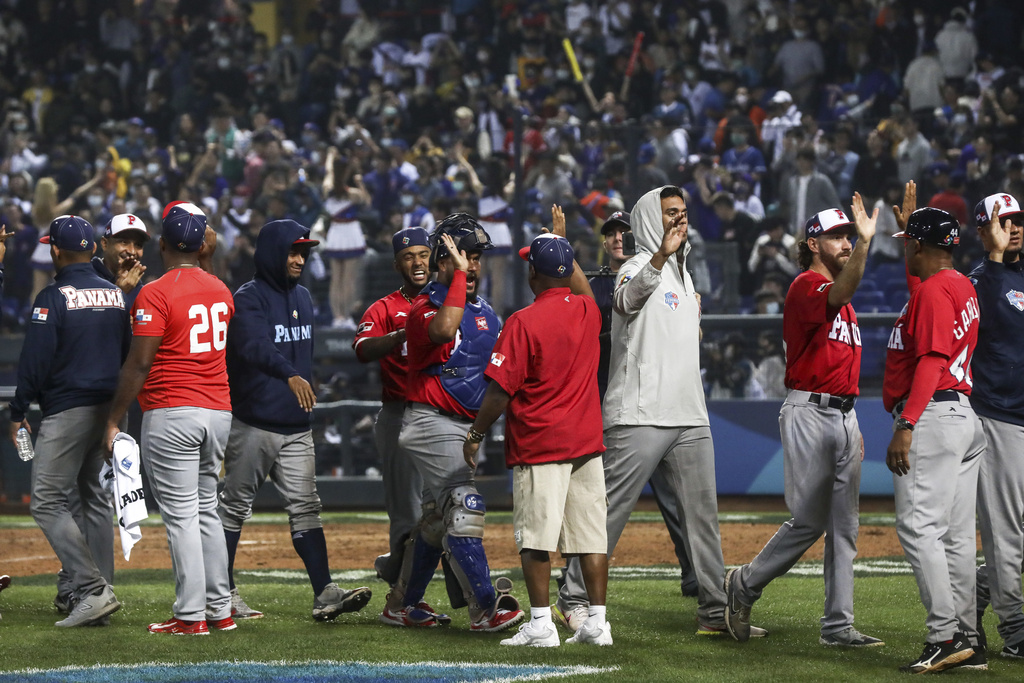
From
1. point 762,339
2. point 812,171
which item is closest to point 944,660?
point 762,339

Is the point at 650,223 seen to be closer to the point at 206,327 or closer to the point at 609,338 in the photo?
the point at 609,338

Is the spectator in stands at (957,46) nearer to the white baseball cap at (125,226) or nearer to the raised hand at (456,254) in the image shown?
the raised hand at (456,254)

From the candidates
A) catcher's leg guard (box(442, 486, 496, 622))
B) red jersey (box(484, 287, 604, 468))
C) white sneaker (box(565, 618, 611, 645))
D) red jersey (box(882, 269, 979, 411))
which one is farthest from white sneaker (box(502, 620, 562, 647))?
red jersey (box(882, 269, 979, 411))

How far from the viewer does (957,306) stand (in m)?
5.12

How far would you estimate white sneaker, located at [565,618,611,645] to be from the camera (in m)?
5.54

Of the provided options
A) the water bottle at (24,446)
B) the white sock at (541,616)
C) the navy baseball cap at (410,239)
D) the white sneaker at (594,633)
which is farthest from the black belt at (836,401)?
the water bottle at (24,446)

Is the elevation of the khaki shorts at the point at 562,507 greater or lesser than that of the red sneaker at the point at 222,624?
greater

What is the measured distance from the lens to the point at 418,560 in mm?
6168

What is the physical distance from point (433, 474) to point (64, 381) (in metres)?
→ 2.04

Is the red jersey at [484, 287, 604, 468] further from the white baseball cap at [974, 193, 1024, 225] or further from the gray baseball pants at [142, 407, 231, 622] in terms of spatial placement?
the white baseball cap at [974, 193, 1024, 225]

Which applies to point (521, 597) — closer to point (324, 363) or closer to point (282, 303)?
point (282, 303)

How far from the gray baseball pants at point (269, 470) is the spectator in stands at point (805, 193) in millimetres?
8228

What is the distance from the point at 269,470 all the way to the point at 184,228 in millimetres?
1340

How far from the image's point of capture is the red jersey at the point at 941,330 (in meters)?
5.05
